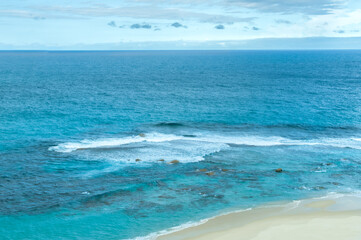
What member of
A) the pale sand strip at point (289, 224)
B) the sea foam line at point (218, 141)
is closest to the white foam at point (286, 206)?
the pale sand strip at point (289, 224)

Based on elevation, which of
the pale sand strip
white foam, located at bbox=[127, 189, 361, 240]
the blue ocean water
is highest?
the blue ocean water

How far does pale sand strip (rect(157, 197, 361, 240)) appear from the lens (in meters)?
34.0

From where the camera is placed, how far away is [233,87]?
4889 inches

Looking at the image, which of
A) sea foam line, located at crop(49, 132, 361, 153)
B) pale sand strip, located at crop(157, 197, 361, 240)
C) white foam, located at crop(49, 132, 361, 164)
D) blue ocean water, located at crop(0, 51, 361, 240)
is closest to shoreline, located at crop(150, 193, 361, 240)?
pale sand strip, located at crop(157, 197, 361, 240)

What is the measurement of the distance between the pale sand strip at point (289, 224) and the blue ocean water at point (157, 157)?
2137 mm

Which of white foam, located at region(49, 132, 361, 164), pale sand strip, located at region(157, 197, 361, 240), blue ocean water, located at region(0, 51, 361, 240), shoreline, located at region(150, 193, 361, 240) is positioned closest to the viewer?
pale sand strip, located at region(157, 197, 361, 240)

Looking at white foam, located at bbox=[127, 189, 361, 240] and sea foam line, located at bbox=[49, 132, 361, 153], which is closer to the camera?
white foam, located at bbox=[127, 189, 361, 240]

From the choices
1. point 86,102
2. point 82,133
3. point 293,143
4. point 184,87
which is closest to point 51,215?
point 82,133

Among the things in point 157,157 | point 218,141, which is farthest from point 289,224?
point 218,141

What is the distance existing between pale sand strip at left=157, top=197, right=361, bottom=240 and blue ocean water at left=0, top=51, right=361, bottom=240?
214 cm

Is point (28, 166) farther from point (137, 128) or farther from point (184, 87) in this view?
point (184, 87)

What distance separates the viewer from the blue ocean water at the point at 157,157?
128ft

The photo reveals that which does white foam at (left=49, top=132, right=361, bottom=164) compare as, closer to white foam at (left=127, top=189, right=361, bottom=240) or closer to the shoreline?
white foam at (left=127, top=189, right=361, bottom=240)

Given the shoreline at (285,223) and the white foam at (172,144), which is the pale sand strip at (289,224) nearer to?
the shoreline at (285,223)
